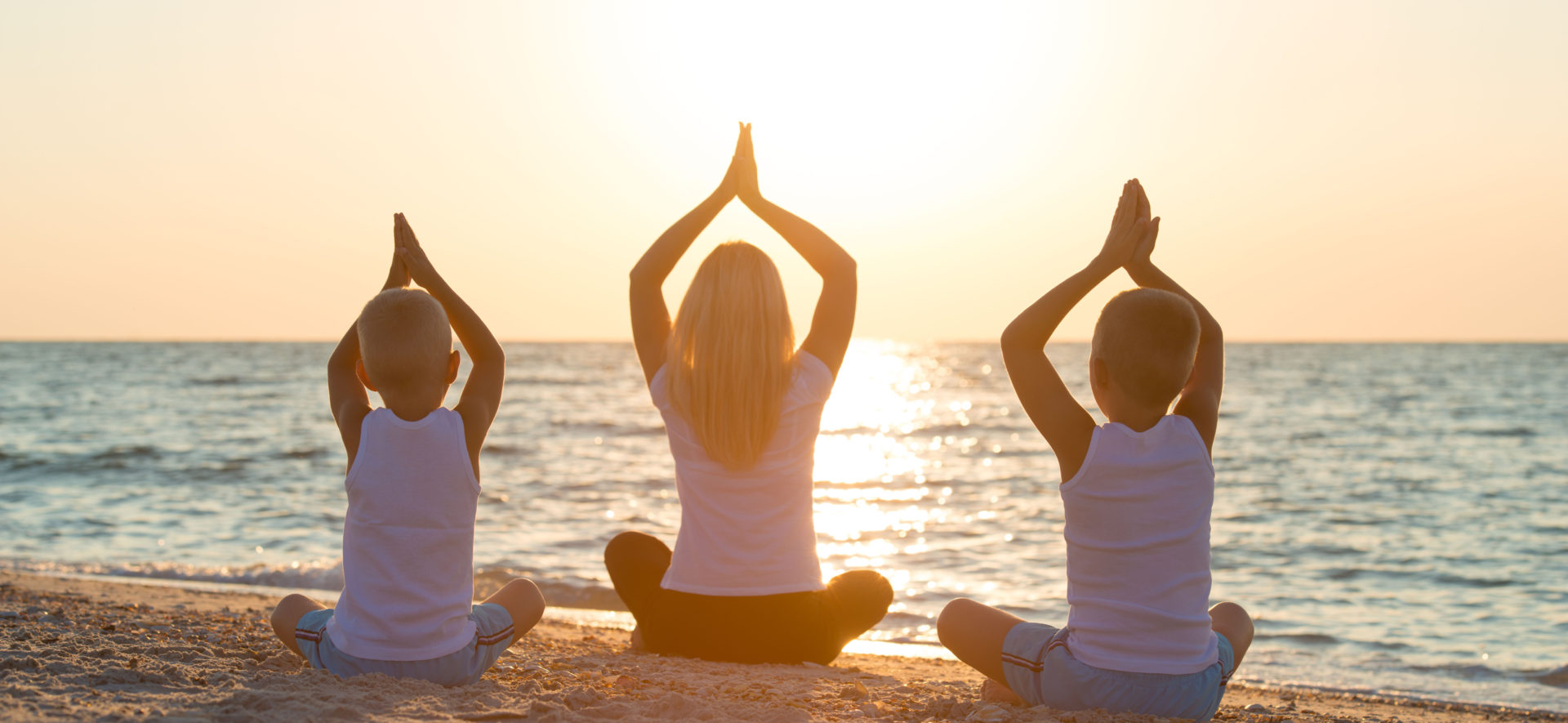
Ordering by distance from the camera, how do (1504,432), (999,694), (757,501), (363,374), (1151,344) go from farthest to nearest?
(1504,432) → (757,501) → (999,694) → (363,374) → (1151,344)

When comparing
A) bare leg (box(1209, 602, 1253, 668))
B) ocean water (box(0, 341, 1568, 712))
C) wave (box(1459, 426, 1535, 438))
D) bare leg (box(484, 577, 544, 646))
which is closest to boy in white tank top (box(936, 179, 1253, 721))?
bare leg (box(1209, 602, 1253, 668))

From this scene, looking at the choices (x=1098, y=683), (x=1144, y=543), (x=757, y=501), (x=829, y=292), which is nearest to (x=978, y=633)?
(x=1098, y=683)

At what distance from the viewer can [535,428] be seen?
20.2 meters

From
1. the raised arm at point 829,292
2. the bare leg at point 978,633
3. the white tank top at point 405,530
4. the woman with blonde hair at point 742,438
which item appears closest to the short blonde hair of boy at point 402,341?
the white tank top at point 405,530

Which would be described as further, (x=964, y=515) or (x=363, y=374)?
(x=964, y=515)

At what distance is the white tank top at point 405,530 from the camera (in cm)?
293

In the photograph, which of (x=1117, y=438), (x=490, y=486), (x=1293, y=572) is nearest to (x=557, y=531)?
(x=490, y=486)

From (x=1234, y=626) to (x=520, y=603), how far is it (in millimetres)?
2273

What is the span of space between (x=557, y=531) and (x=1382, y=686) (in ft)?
20.6

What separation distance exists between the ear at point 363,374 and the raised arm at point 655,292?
2.84 ft

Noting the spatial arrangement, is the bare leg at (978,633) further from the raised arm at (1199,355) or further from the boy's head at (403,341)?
the boy's head at (403,341)

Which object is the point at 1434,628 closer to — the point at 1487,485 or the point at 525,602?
the point at 525,602

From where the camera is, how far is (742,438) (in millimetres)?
3344

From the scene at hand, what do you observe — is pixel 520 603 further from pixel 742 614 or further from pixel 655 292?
pixel 655 292
